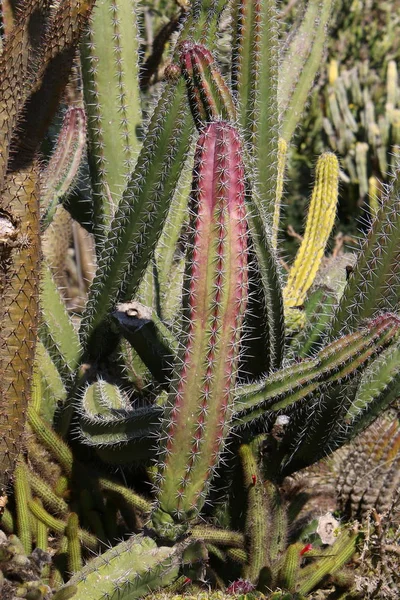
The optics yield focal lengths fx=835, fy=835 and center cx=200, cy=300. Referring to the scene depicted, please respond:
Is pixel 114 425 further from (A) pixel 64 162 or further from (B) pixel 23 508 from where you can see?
(A) pixel 64 162

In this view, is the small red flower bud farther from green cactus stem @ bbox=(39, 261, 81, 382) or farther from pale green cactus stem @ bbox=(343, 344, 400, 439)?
green cactus stem @ bbox=(39, 261, 81, 382)

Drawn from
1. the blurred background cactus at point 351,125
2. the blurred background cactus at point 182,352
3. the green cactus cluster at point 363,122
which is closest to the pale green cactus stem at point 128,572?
the blurred background cactus at point 182,352

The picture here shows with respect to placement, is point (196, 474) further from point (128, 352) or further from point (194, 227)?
point (128, 352)

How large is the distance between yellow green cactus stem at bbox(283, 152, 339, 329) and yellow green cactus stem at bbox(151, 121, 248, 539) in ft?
5.22

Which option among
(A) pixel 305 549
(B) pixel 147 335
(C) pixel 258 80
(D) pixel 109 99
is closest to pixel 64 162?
(D) pixel 109 99

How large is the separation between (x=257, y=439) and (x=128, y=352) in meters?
0.65

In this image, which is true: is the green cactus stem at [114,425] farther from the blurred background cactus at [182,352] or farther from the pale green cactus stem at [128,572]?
the pale green cactus stem at [128,572]

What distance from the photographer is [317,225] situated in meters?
4.07

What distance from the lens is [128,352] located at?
331cm

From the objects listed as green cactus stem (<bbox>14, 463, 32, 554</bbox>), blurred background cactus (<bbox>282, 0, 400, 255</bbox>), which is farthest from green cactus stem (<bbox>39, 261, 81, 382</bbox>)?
blurred background cactus (<bbox>282, 0, 400, 255</bbox>)

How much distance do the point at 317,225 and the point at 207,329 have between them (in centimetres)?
189

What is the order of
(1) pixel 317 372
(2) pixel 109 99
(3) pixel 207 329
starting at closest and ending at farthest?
(3) pixel 207 329, (1) pixel 317 372, (2) pixel 109 99

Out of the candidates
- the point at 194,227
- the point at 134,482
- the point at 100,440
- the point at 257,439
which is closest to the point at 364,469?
the point at 257,439

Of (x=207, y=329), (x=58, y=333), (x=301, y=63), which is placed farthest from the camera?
(x=301, y=63)
